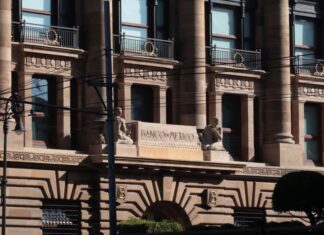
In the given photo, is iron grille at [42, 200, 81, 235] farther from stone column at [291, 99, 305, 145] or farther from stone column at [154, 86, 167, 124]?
stone column at [291, 99, 305, 145]

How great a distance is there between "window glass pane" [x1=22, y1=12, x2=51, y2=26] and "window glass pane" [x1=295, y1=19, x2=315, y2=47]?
16001 mm

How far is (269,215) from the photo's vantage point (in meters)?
78.4

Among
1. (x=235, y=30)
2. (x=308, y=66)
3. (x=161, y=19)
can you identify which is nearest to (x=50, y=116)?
(x=161, y=19)

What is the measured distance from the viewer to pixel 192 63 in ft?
251

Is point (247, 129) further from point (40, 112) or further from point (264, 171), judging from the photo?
point (40, 112)

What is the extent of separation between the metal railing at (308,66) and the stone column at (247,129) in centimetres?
379

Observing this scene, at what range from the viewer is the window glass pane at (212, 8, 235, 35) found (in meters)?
79.2

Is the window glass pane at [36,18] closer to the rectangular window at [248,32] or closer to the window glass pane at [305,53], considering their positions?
the rectangular window at [248,32]

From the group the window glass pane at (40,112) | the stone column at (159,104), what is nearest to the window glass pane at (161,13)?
the stone column at (159,104)

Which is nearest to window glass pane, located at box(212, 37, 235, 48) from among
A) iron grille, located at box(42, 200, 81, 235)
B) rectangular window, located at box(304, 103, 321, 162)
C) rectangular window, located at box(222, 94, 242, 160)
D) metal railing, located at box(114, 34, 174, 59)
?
rectangular window, located at box(222, 94, 242, 160)

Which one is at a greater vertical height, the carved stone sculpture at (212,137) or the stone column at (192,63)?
the stone column at (192,63)

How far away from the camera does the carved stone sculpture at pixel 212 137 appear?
245 feet

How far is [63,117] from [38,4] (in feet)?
17.2

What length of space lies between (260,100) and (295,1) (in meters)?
5.82
